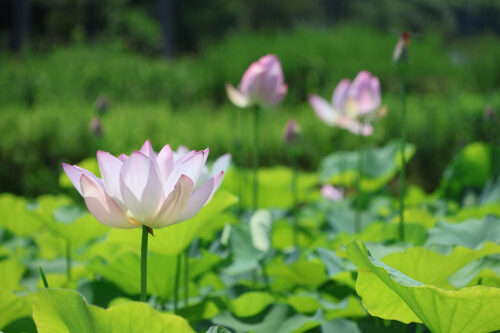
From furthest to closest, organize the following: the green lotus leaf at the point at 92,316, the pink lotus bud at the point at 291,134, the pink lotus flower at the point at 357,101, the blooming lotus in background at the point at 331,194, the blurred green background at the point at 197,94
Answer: the blurred green background at the point at 197,94 → the blooming lotus in background at the point at 331,194 → the pink lotus bud at the point at 291,134 → the pink lotus flower at the point at 357,101 → the green lotus leaf at the point at 92,316

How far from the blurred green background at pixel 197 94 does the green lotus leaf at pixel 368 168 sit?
0.24 m

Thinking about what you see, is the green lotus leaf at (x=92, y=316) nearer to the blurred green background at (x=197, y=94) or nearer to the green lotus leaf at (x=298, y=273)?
the green lotus leaf at (x=298, y=273)

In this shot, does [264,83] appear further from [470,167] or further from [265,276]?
[470,167]

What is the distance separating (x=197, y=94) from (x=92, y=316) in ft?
16.0

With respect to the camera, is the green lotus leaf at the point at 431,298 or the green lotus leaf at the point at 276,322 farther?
the green lotus leaf at the point at 276,322

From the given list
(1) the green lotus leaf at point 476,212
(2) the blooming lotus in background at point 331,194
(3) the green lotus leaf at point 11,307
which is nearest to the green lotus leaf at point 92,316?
(3) the green lotus leaf at point 11,307

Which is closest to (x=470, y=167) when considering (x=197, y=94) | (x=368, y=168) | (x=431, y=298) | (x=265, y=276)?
(x=368, y=168)

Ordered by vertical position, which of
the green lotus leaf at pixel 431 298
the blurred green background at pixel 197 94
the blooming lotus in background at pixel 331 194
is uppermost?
the green lotus leaf at pixel 431 298

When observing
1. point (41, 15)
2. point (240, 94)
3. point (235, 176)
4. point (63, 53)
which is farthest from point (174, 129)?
point (41, 15)

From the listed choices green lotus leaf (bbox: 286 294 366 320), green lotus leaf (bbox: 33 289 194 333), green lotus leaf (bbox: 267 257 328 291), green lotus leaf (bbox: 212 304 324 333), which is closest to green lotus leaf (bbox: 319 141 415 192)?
green lotus leaf (bbox: 267 257 328 291)

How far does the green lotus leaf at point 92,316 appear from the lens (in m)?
0.53

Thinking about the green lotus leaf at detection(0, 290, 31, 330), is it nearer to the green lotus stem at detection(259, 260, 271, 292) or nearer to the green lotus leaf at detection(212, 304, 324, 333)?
the green lotus leaf at detection(212, 304, 324, 333)

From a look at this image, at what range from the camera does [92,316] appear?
537mm

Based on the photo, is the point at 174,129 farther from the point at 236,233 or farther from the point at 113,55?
the point at 113,55
